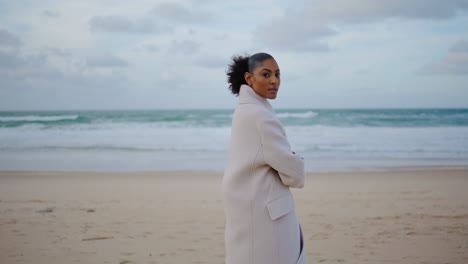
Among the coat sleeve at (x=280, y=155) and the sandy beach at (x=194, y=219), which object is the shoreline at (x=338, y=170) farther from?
the coat sleeve at (x=280, y=155)

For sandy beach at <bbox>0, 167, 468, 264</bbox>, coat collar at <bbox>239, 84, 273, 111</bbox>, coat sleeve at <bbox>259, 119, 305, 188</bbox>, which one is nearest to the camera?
coat sleeve at <bbox>259, 119, 305, 188</bbox>

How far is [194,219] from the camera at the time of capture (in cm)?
564

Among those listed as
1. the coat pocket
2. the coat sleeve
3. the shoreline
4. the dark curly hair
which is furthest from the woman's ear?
A: the shoreline

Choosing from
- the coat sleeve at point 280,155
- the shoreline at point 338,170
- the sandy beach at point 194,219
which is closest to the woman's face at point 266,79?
the coat sleeve at point 280,155

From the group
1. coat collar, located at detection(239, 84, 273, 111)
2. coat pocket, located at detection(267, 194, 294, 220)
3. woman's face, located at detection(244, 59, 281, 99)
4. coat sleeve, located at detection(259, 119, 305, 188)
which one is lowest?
coat pocket, located at detection(267, 194, 294, 220)

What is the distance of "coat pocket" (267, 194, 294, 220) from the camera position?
1825mm

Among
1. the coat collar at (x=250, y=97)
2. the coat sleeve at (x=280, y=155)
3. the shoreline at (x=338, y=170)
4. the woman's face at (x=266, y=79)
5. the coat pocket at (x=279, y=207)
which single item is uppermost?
the woman's face at (x=266, y=79)

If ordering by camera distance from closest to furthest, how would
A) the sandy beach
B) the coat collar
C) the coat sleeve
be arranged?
the coat sleeve < the coat collar < the sandy beach

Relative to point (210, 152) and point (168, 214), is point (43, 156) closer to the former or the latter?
point (210, 152)

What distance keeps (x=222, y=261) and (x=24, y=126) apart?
26527mm

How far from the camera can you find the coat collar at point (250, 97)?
1.92 meters

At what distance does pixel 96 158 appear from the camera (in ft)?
41.9

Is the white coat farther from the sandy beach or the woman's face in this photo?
the sandy beach

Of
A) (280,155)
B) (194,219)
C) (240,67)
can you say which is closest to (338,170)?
(194,219)
